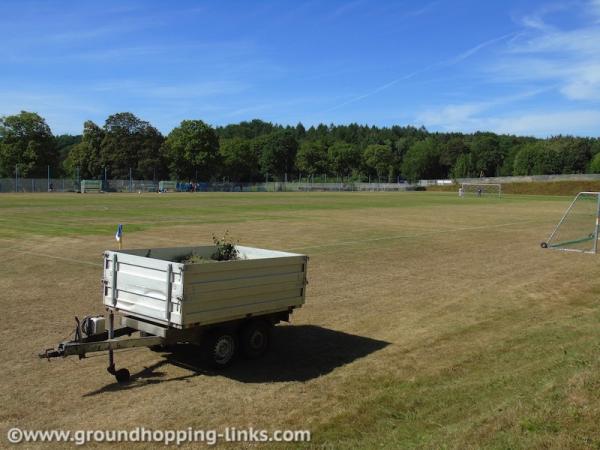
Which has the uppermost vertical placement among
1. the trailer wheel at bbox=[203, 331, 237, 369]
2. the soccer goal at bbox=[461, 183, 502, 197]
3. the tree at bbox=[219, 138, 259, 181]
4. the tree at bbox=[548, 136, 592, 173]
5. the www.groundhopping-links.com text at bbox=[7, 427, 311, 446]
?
the tree at bbox=[548, 136, 592, 173]

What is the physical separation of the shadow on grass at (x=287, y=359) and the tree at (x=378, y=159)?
183 m

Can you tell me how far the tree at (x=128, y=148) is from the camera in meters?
125

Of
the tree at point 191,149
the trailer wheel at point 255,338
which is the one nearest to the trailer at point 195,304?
the trailer wheel at point 255,338

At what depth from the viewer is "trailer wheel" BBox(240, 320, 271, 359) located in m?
8.77

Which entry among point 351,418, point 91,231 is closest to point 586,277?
point 351,418

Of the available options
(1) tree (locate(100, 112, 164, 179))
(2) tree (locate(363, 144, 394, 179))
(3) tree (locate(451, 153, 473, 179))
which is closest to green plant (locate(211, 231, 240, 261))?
(1) tree (locate(100, 112, 164, 179))

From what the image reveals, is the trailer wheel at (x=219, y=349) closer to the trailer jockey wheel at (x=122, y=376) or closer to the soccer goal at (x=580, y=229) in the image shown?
the trailer jockey wheel at (x=122, y=376)

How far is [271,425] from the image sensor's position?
21.4 feet

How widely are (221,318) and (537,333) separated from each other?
580 cm

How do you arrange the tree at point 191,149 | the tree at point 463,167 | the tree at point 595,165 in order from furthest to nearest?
the tree at point 463,167 → the tree at point 595,165 → the tree at point 191,149

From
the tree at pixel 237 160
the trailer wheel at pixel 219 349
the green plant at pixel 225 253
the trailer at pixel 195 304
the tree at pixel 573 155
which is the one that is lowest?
the trailer wheel at pixel 219 349

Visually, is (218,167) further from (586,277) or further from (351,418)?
(351,418)

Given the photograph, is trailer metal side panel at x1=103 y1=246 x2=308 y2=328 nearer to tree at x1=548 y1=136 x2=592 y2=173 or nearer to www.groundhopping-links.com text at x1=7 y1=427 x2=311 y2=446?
www.groundhopping-links.com text at x1=7 y1=427 x2=311 y2=446

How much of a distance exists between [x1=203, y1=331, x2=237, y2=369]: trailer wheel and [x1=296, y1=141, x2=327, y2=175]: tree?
172987mm
